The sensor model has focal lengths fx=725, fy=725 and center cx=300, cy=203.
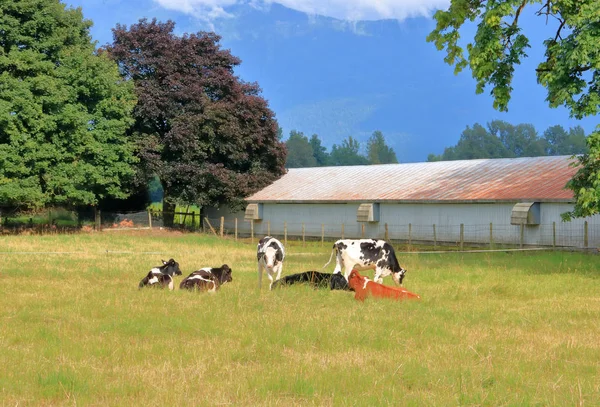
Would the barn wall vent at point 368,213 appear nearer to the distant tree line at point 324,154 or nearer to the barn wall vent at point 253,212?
the barn wall vent at point 253,212

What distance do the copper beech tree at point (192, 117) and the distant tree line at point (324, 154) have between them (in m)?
72.9

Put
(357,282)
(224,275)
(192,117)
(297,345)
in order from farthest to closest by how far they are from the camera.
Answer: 1. (192,117)
2. (224,275)
3. (357,282)
4. (297,345)

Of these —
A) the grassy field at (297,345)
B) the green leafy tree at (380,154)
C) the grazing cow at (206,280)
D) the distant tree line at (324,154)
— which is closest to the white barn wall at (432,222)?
the grassy field at (297,345)

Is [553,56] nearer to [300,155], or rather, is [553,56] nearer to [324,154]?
[300,155]

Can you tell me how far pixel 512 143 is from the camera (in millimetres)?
145750

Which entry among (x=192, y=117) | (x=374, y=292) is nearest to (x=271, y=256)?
(x=374, y=292)

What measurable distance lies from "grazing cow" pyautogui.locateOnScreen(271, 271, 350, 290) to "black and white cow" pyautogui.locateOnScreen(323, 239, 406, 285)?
1.82 metres

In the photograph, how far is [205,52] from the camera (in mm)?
52875

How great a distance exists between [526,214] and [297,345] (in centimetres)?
2729

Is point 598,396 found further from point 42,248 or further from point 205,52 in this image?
point 205,52

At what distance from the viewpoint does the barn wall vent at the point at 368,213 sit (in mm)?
43088

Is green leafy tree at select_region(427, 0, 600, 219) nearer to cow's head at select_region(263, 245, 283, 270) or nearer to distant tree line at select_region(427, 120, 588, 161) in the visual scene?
cow's head at select_region(263, 245, 283, 270)

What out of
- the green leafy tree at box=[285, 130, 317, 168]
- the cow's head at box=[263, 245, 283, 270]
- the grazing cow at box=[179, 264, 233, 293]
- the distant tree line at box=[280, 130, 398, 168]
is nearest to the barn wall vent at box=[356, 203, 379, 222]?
the cow's head at box=[263, 245, 283, 270]

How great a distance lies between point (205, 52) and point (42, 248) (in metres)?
24.6
